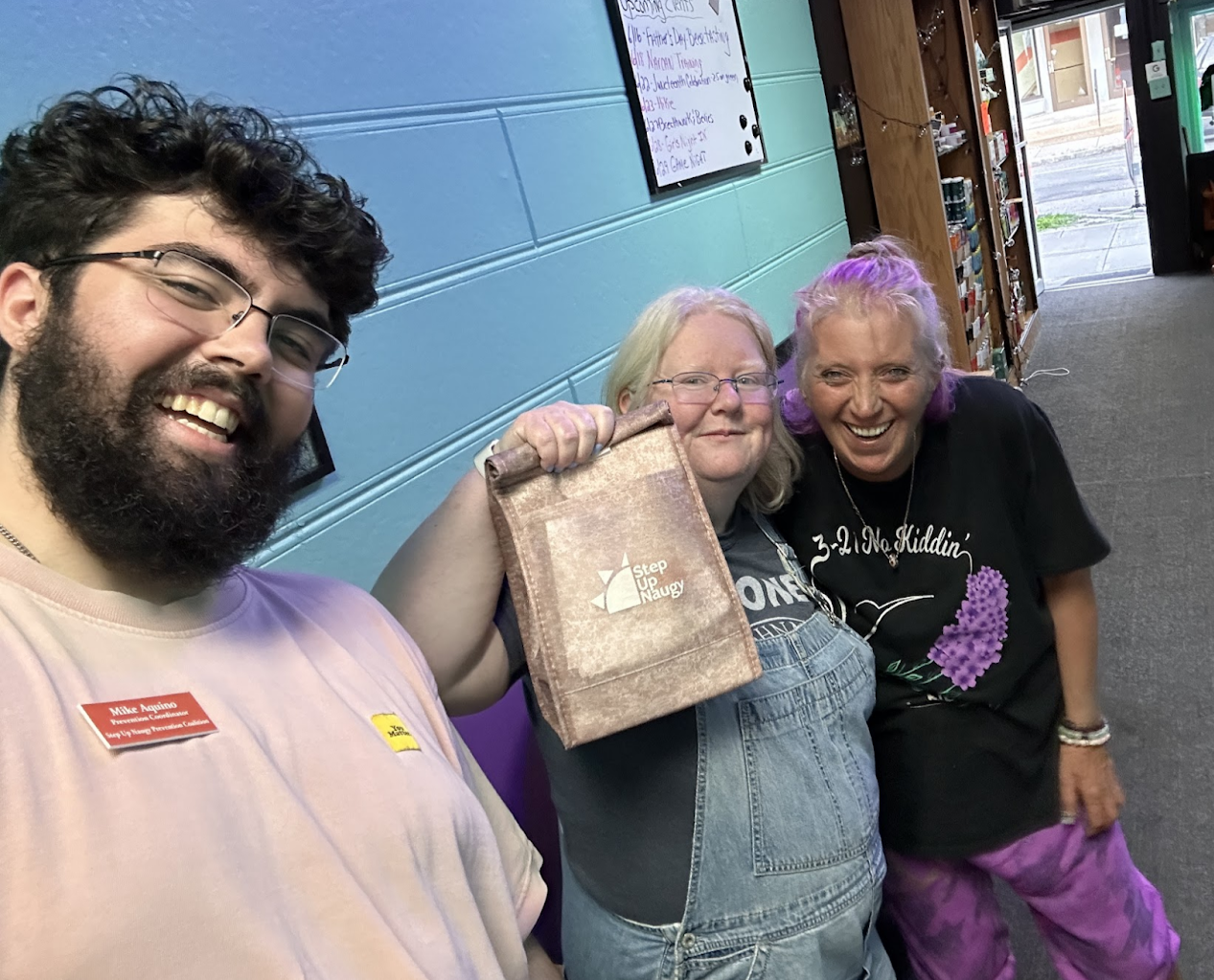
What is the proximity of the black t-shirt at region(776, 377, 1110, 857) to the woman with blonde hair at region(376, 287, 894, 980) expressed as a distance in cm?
19

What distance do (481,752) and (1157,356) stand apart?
5.04 m

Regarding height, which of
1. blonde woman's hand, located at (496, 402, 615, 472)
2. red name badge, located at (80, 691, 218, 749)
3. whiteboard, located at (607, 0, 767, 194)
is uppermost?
whiteboard, located at (607, 0, 767, 194)

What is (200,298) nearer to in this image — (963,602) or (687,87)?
(963,602)

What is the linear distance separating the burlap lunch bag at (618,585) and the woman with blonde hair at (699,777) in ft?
0.12

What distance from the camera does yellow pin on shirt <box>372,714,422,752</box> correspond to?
751 millimetres

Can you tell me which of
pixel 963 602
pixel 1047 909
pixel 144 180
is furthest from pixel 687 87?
pixel 1047 909

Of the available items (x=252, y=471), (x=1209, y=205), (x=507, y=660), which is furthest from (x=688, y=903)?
(x=1209, y=205)

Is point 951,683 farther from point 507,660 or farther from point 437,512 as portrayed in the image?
point 437,512

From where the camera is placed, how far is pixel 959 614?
127 cm

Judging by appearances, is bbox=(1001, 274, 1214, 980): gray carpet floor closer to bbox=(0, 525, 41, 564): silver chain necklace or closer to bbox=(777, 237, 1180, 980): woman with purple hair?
bbox=(777, 237, 1180, 980): woman with purple hair

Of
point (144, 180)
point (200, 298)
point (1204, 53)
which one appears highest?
point (1204, 53)

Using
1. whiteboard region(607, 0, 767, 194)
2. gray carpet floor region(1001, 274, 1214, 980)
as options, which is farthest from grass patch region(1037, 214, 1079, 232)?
whiteboard region(607, 0, 767, 194)

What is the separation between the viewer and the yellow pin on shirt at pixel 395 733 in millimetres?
751

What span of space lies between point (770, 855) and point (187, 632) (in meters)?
0.69
